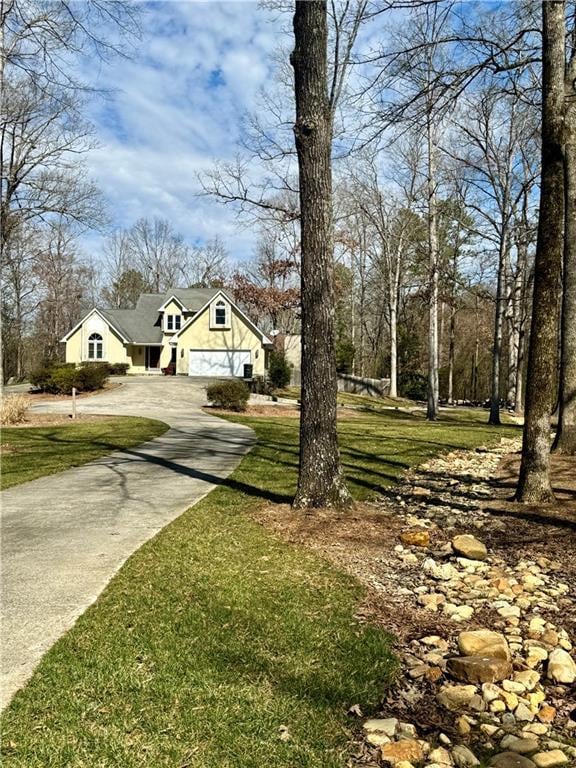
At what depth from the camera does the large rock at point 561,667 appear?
2.68 meters

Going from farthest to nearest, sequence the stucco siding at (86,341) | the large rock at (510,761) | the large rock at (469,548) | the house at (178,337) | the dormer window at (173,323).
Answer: the dormer window at (173,323) < the stucco siding at (86,341) < the house at (178,337) < the large rock at (469,548) < the large rock at (510,761)

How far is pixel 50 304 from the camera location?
3938 centimetres

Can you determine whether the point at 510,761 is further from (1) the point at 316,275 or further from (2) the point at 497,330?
(2) the point at 497,330

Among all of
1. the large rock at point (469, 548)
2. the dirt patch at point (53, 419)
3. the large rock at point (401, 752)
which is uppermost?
the dirt patch at point (53, 419)

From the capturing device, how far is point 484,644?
2.88 metres

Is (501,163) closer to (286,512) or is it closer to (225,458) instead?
(225,458)

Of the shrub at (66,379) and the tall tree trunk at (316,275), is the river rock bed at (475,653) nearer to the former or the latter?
the tall tree trunk at (316,275)

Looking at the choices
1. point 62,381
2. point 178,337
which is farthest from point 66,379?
point 178,337

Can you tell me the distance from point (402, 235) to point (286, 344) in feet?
40.8

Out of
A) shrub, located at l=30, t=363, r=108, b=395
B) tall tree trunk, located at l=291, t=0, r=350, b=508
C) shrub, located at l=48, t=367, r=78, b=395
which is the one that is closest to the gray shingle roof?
shrub, located at l=30, t=363, r=108, b=395

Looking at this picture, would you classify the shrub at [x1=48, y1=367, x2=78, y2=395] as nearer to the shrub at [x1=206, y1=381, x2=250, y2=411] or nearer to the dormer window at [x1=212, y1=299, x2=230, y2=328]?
the shrub at [x1=206, y1=381, x2=250, y2=411]

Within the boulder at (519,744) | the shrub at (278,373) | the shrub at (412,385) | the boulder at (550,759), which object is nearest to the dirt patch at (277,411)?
the shrub at (278,373)

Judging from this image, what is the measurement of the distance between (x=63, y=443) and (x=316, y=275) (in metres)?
7.57

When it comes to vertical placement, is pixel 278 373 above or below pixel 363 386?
above
